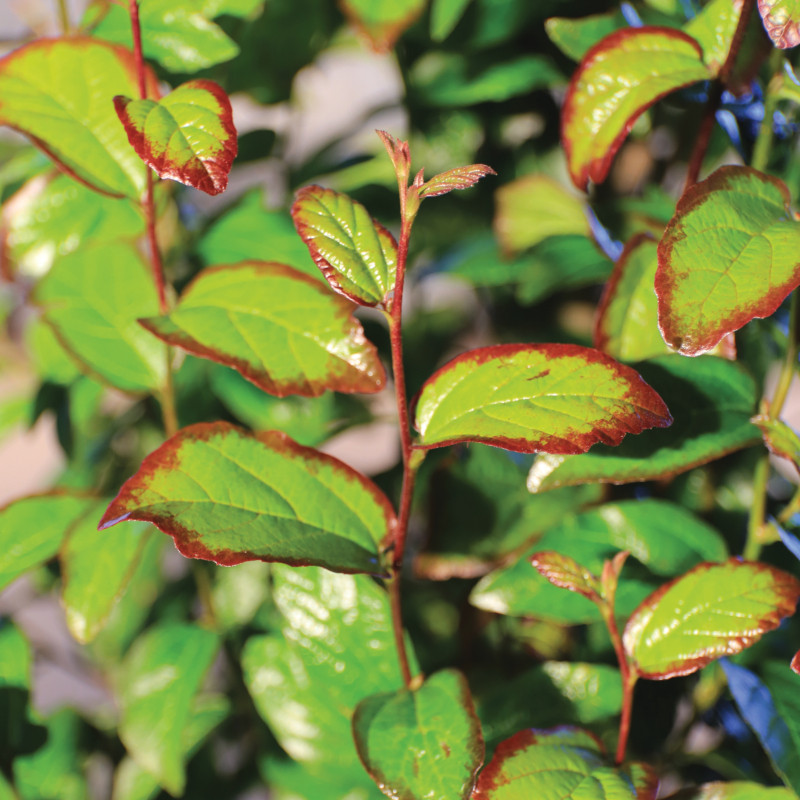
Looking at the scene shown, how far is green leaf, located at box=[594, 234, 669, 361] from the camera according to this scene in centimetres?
43

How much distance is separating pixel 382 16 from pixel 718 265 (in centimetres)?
29

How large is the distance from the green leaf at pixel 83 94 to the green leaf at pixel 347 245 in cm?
14

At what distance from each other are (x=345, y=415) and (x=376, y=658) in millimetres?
264

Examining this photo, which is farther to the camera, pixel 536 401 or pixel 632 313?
pixel 632 313

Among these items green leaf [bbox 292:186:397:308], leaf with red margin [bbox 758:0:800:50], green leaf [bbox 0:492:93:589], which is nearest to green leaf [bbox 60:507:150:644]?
green leaf [bbox 0:492:93:589]

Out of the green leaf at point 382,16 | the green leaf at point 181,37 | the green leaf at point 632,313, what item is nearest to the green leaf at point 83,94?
the green leaf at point 181,37

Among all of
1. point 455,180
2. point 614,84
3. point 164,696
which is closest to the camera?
point 455,180

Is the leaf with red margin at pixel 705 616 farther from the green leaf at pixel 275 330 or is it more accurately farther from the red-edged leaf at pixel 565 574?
the green leaf at pixel 275 330

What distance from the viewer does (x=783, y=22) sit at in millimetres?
334

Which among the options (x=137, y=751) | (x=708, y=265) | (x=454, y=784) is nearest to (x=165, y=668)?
(x=137, y=751)

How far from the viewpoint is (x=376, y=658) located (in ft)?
Result: 1.52

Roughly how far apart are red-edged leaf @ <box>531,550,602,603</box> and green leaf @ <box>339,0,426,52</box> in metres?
0.33

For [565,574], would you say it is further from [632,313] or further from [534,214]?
[534,214]

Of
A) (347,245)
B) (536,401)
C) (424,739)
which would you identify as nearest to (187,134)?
(347,245)
